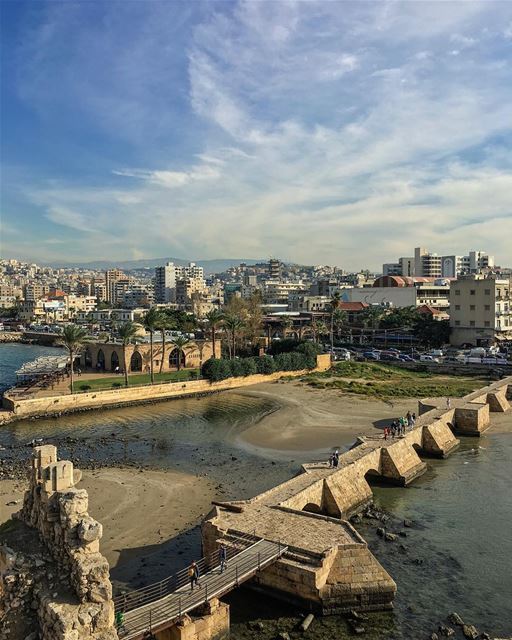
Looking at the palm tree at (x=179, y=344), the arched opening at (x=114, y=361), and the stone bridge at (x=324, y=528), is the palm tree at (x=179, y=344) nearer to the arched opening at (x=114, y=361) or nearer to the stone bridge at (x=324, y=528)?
the arched opening at (x=114, y=361)

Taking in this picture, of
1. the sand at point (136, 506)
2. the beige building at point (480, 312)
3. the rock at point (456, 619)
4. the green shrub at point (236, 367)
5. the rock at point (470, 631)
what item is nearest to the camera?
the rock at point (470, 631)

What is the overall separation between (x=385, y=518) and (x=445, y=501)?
14.5 feet

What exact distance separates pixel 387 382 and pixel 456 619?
5112cm

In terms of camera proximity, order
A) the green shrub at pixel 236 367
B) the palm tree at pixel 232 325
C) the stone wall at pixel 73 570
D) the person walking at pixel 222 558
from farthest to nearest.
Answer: the palm tree at pixel 232 325 < the green shrub at pixel 236 367 < the person walking at pixel 222 558 < the stone wall at pixel 73 570

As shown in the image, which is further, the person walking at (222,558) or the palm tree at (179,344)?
the palm tree at (179,344)

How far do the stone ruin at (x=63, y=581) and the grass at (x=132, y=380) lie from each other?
44079 millimetres

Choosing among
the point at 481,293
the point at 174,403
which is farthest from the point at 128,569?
the point at 481,293

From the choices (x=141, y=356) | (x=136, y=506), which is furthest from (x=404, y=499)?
(x=141, y=356)

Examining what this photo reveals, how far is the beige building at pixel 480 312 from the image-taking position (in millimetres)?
92062

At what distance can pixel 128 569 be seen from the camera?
2147 cm

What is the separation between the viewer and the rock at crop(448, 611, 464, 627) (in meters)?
18.0

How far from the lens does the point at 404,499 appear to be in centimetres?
2948

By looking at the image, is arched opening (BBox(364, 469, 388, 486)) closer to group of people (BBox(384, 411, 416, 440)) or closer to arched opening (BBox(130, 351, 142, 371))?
group of people (BBox(384, 411, 416, 440))

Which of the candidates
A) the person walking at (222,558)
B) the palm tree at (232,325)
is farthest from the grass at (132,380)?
the person walking at (222,558)
